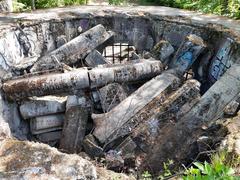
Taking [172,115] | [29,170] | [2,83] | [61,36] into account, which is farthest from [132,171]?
[61,36]

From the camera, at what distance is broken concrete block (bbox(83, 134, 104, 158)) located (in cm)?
709

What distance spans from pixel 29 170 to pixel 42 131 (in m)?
4.05

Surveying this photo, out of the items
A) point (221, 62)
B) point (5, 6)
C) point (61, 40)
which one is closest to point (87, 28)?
point (61, 40)

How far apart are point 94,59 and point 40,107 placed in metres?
2.15

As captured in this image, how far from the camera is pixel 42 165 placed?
4.57 meters

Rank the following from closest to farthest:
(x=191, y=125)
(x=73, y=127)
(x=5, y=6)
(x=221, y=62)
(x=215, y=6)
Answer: (x=191, y=125)
(x=73, y=127)
(x=221, y=62)
(x=5, y=6)
(x=215, y=6)

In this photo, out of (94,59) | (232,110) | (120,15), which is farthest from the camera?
(120,15)

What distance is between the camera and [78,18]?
35.6 ft

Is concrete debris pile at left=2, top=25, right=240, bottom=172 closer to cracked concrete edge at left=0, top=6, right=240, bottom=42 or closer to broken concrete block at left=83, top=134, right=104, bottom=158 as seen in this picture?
broken concrete block at left=83, top=134, right=104, bottom=158

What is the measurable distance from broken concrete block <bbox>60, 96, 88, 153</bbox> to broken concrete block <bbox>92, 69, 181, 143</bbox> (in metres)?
0.43

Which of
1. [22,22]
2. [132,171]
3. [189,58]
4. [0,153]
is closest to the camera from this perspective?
[0,153]

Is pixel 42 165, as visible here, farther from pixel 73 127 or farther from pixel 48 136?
pixel 48 136

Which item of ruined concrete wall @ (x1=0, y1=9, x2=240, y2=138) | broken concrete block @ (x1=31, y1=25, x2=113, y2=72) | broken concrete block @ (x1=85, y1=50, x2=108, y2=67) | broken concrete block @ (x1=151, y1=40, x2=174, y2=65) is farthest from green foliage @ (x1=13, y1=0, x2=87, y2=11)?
broken concrete block @ (x1=151, y1=40, x2=174, y2=65)

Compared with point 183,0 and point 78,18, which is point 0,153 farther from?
point 183,0
